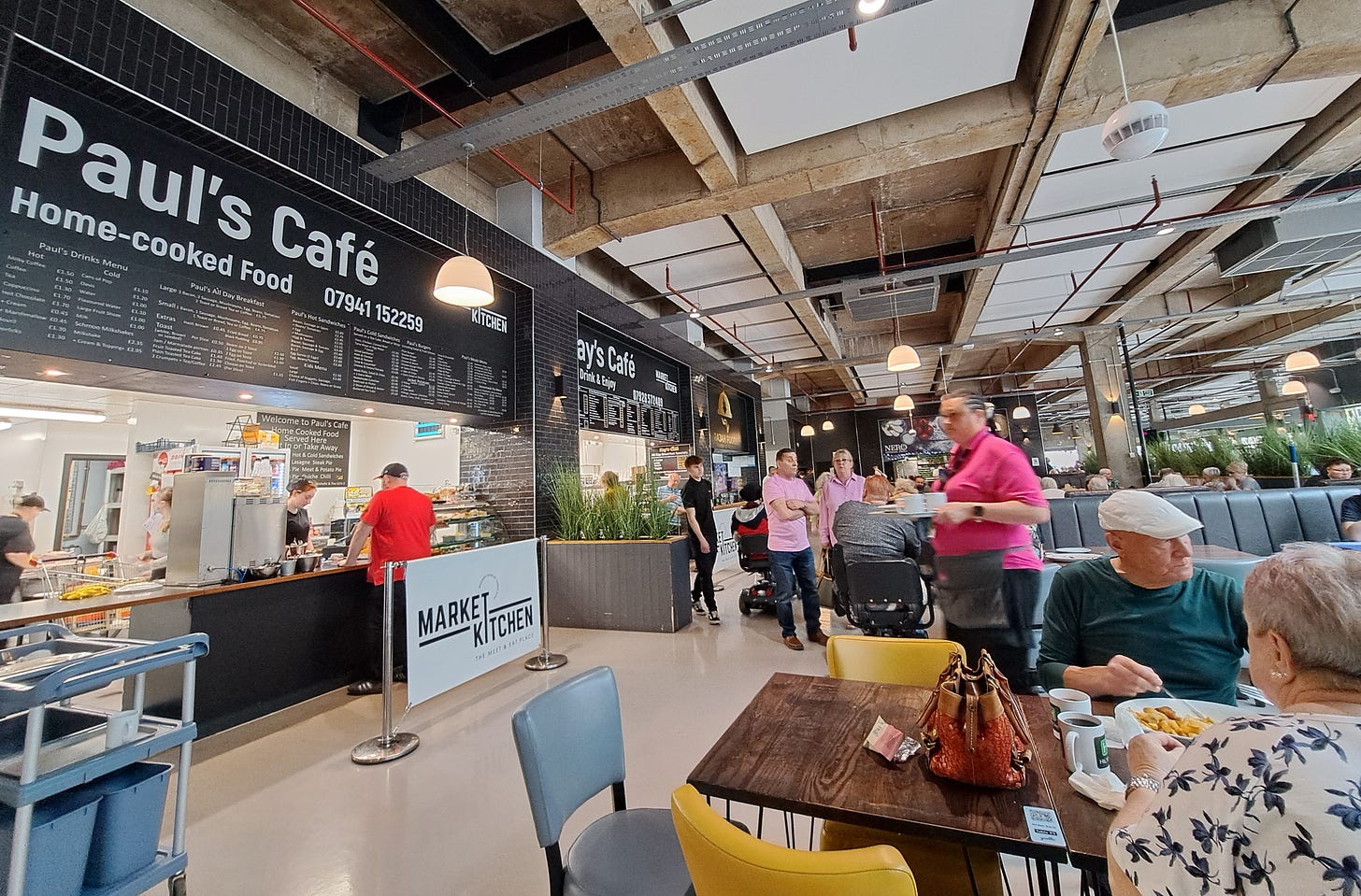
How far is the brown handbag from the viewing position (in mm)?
1089

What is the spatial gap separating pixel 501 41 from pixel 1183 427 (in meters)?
24.7

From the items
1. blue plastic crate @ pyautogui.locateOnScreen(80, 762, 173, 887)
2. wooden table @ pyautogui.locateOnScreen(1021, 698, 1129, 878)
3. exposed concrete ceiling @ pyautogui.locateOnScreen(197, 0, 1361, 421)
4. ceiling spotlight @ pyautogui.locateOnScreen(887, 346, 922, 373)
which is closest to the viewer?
wooden table @ pyautogui.locateOnScreen(1021, 698, 1129, 878)

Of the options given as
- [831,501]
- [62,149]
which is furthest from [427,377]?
[831,501]

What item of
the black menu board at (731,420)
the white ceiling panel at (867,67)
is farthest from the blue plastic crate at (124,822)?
the black menu board at (731,420)

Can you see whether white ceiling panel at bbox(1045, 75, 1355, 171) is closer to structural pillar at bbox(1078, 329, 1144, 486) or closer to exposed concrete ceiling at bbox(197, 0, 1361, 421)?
exposed concrete ceiling at bbox(197, 0, 1361, 421)

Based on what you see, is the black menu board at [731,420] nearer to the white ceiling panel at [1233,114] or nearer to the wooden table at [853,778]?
the white ceiling panel at [1233,114]

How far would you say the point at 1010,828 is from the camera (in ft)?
3.15

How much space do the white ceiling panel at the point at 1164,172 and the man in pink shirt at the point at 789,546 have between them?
12.4 ft

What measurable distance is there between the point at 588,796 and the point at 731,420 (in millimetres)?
10237

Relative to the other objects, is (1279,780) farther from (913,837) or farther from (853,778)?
(913,837)

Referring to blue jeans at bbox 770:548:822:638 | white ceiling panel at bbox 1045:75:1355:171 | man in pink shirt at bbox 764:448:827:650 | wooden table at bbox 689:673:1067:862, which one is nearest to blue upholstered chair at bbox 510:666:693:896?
wooden table at bbox 689:673:1067:862

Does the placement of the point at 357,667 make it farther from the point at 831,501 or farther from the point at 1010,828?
the point at 1010,828

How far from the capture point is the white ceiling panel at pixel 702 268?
21.4 feet

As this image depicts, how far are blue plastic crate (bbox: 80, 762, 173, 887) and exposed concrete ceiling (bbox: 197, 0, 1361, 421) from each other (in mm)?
3991
